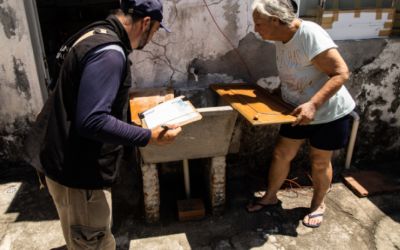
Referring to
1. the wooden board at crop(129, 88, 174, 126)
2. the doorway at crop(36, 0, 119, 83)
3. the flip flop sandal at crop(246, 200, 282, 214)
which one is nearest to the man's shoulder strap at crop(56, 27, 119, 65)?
the wooden board at crop(129, 88, 174, 126)

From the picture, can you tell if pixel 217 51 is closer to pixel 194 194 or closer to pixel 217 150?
pixel 217 150

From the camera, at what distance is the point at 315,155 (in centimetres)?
304

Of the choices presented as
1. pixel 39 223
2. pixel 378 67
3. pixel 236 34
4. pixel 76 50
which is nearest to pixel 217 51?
pixel 236 34

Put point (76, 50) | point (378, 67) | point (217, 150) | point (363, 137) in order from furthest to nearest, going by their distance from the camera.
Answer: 1. point (363, 137)
2. point (378, 67)
3. point (217, 150)
4. point (76, 50)

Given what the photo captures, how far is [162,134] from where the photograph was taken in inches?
76.9

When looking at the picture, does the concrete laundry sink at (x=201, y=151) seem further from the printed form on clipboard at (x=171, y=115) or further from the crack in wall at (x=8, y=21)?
the crack in wall at (x=8, y=21)

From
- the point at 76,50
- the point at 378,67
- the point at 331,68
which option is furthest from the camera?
the point at 378,67

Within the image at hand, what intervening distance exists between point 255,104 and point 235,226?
1131mm

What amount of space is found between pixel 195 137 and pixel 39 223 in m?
1.62

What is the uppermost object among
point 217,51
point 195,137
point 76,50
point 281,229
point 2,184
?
point 76,50

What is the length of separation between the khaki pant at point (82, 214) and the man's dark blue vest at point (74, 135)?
0.11m

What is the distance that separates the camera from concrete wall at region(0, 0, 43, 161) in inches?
128

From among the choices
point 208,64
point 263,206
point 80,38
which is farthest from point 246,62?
point 80,38

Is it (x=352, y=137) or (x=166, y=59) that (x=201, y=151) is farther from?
(x=352, y=137)
